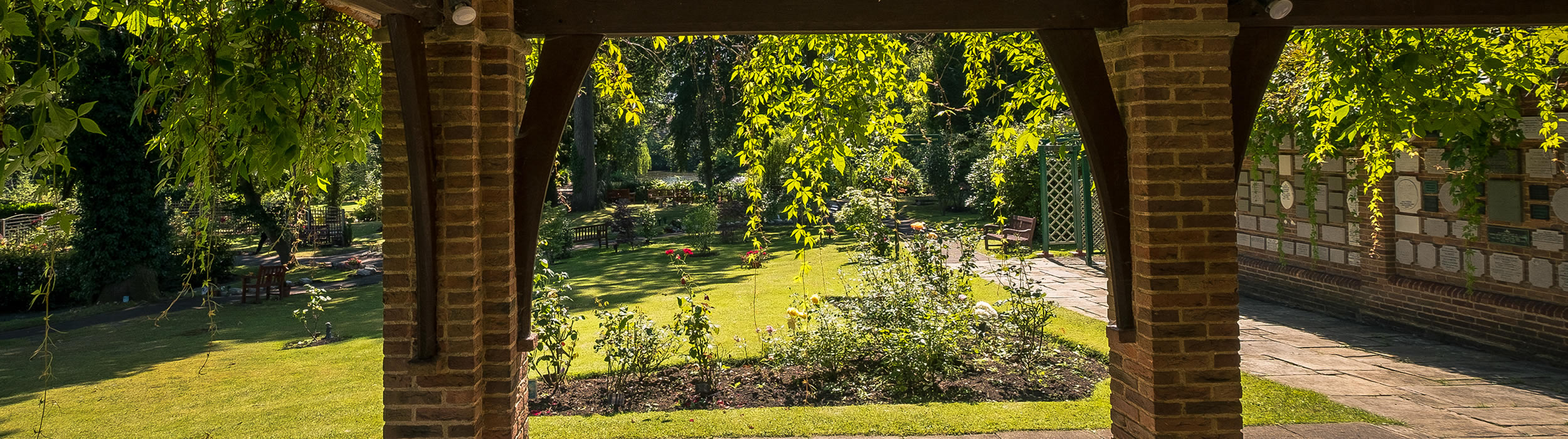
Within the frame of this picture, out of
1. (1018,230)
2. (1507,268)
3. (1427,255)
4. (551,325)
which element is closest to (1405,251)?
(1427,255)

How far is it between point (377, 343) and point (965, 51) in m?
7.46

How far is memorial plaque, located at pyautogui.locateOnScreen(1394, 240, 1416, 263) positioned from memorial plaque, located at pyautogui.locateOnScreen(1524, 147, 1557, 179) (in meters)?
1.46

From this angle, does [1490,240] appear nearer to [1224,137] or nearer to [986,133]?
[1224,137]

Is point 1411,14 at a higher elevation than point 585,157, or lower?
lower

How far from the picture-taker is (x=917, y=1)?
3.63 metres

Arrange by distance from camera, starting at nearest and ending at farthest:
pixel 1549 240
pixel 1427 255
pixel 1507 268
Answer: pixel 1549 240 < pixel 1507 268 < pixel 1427 255

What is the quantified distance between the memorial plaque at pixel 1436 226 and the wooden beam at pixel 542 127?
8.42 m

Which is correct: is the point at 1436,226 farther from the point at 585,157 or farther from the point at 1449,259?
the point at 585,157

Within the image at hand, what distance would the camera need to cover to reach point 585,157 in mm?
27312

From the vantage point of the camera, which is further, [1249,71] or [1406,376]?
[1406,376]

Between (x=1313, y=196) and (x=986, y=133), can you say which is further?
(x=986, y=133)

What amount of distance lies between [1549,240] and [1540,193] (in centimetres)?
40

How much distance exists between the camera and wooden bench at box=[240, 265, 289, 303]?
13.8 m

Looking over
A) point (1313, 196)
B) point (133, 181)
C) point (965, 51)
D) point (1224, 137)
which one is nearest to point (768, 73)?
point (965, 51)
